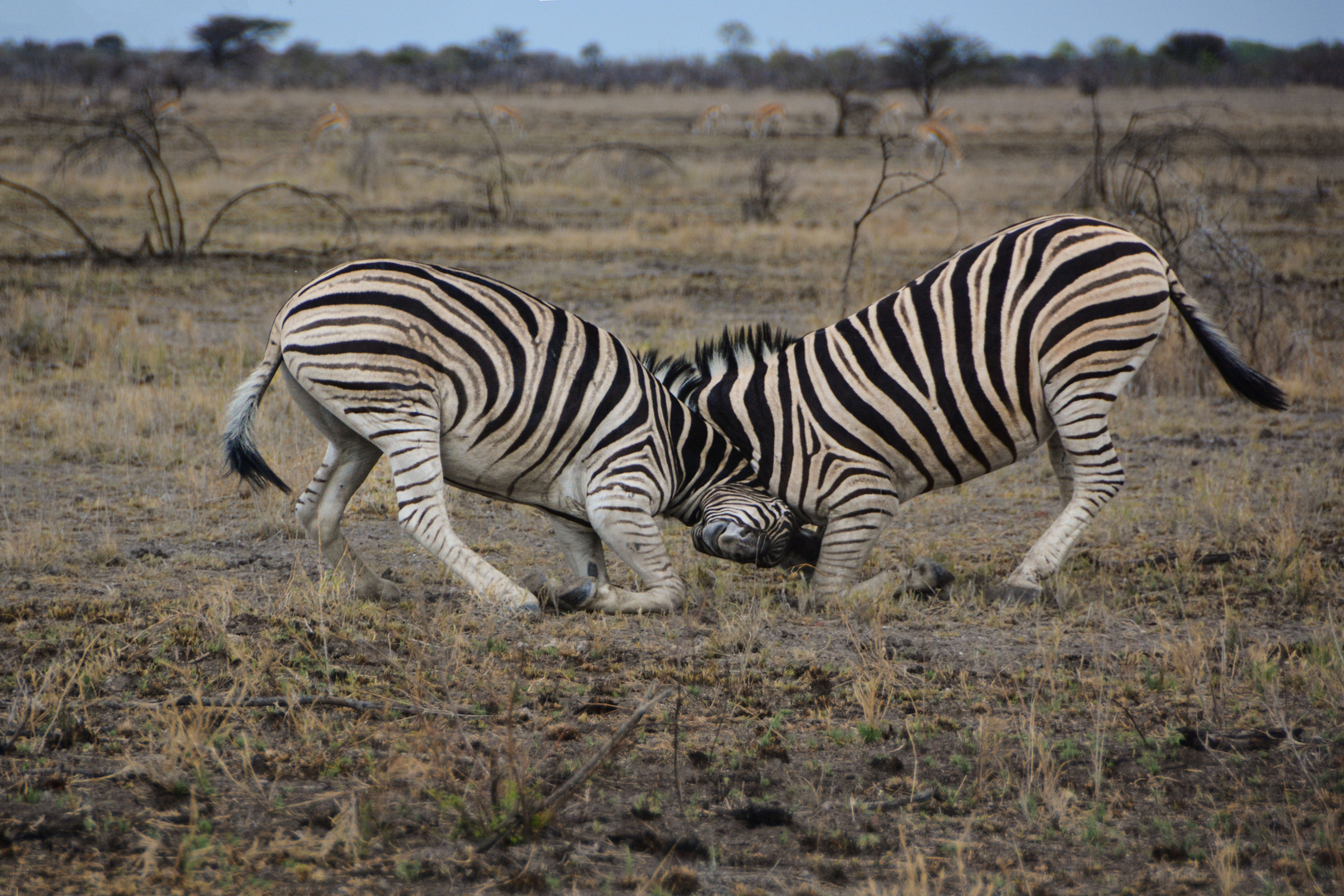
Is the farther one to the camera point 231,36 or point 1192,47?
point 1192,47

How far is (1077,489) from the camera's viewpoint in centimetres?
543

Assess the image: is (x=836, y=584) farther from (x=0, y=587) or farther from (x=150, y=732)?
(x=0, y=587)

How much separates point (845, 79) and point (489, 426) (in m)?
49.9

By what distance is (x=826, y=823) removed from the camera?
3.24 m

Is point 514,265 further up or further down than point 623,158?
further down

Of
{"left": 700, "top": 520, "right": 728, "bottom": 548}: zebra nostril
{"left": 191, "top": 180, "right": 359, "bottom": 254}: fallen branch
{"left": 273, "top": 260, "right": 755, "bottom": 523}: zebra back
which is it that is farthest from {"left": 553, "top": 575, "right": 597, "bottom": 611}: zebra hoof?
{"left": 191, "top": 180, "right": 359, "bottom": 254}: fallen branch

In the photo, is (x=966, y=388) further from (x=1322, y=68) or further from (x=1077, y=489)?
(x=1322, y=68)

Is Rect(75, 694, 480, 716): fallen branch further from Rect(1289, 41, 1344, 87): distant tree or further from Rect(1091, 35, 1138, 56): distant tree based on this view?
Rect(1091, 35, 1138, 56): distant tree

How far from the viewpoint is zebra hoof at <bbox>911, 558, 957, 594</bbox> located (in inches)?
210

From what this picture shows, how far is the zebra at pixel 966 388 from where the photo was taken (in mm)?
5141

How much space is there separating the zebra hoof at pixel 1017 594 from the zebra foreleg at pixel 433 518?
2171 mm

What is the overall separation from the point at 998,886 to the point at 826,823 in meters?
0.54

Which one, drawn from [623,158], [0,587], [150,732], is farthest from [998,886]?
[623,158]

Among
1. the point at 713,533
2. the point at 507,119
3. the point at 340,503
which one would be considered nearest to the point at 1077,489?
the point at 713,533
